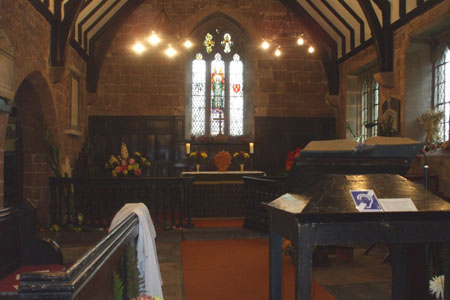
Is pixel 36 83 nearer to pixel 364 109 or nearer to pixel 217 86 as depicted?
pixel 217 86

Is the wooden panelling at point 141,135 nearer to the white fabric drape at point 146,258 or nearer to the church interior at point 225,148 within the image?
the church interior at point 225,148

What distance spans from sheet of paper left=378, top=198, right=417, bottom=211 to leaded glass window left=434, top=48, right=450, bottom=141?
559 cm

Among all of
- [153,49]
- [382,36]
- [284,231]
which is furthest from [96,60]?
[284,231]

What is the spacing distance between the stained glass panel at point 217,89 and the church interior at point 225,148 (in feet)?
0.12

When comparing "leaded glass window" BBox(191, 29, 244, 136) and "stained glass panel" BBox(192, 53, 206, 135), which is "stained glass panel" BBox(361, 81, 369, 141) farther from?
"stained glass panel" BBox(192, 53, 206, 135)

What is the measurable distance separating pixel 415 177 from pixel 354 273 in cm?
222

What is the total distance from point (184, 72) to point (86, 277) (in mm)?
9428

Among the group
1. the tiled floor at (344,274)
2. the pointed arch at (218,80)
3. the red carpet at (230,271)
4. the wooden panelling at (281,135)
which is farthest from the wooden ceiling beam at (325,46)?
the red carpet at (230,271)

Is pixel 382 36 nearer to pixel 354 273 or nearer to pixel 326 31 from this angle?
pixel 326 31

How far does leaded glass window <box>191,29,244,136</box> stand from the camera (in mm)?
10898

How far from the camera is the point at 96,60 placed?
985cm

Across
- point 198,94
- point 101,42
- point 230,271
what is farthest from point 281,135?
point 230,271

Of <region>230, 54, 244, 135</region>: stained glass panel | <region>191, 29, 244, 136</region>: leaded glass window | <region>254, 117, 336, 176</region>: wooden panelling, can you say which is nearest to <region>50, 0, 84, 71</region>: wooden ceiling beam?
<region>191, 29, 244, 136</region>: leaded glass window

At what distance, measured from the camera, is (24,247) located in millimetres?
3166
